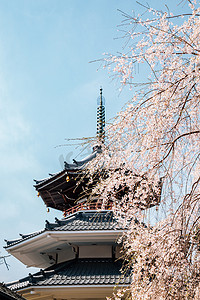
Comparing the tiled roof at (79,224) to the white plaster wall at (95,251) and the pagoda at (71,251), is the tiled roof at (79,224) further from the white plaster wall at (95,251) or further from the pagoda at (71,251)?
the white plaster wall at (95,251)

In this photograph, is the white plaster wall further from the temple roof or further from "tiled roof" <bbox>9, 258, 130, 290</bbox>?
the temple roof

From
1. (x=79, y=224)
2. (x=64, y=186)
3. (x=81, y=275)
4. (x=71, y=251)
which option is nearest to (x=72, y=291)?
(x=81, y=275)

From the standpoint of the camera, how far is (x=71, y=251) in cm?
904

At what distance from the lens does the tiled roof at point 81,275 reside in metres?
7.00

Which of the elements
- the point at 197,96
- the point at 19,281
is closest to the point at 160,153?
the point at 197,96

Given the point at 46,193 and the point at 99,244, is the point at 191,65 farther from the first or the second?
the point at 46,193

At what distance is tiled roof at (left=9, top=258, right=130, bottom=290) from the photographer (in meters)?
7.00

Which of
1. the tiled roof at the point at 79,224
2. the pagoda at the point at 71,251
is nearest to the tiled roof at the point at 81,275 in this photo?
the pagoda at the point at 71,251

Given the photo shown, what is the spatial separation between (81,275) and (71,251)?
1655mm

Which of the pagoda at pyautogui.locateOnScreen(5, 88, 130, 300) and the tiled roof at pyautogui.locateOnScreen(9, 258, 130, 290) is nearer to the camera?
the tiled roof at pyautogui.locateOnScreen(9, 258, 130, 290)

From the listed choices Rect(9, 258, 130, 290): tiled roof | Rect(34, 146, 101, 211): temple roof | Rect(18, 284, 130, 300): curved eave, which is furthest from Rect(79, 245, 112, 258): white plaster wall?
Rect(34, 146, 101, 211): temple roof

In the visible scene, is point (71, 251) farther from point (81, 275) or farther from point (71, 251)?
point (81, 275)

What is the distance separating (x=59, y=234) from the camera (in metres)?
7.88

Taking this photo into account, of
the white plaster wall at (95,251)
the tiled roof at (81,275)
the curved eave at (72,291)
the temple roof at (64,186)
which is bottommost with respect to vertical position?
the curved eave at (72,291)
